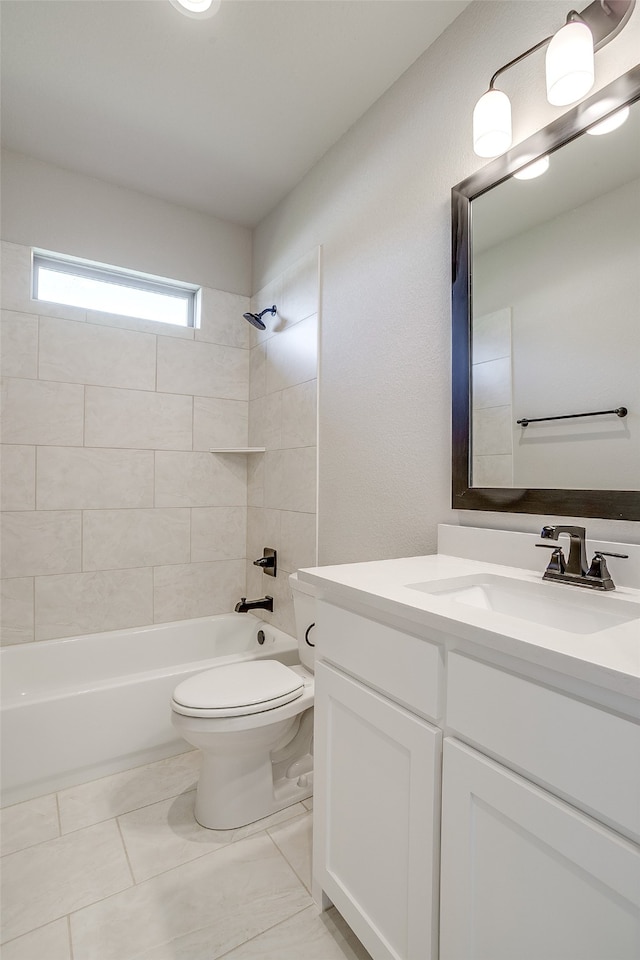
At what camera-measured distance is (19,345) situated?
2.19m

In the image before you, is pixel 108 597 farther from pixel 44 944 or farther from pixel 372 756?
pixel 372 756

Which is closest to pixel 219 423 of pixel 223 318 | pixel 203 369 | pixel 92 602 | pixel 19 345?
pixel 203 369

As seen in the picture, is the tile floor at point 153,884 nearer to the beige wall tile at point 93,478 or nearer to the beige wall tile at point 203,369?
the beige wall tile at point 93,478

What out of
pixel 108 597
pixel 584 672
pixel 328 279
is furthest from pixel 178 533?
pixel 584 672

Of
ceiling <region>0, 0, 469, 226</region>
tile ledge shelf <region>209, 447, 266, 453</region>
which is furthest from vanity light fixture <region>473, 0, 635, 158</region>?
tile ledge shelf <region>209, 447, 266, 453</region>

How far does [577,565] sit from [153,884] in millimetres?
1442

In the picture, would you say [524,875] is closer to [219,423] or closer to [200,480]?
[200,480]

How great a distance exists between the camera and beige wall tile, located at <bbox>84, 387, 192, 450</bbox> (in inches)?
93.2

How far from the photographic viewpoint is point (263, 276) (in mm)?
2699

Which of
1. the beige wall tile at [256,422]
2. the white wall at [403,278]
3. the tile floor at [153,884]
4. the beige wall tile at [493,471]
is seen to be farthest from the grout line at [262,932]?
the beige wall tile at [256,422]

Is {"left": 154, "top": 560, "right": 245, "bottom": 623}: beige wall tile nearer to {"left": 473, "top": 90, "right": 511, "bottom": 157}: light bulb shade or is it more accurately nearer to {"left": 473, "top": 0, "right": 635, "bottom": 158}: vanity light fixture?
{"left": 473, "top": 90, "right": 511, "bottom": 157}: light bulb shade

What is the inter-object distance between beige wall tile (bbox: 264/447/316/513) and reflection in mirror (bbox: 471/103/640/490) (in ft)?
3.11

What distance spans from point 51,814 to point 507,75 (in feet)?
9.02

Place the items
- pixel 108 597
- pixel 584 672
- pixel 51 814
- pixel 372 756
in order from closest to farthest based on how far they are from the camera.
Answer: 1. pixel 584 672
2. pixel 372 756
3. pixel 51 814
4. pixel 108 597
